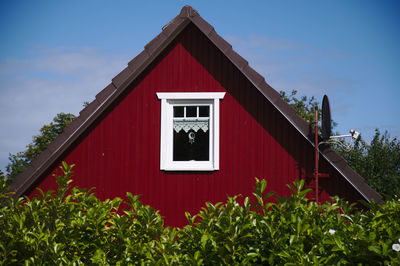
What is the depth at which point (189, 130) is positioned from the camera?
10.0 meters

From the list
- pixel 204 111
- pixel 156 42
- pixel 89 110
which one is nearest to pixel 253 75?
pixel 204 111

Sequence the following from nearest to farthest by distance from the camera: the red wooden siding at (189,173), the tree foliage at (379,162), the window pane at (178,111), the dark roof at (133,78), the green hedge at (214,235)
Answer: the green hedge at (214,235)
the dark roof at (133,78)
the red wooden siding at (189,173)
the window pane at (178,111)
the tree foliage at (379,162)

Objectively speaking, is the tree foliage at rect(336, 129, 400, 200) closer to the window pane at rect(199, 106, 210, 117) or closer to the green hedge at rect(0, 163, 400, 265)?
the window pane at rect(199, 106, 210, 117)

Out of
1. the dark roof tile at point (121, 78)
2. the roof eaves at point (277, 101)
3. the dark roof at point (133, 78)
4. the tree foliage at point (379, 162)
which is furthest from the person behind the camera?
the tree foliage at point (379, 162)

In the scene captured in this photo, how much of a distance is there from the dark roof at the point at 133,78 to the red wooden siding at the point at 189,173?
367mm

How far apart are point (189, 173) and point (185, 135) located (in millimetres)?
873

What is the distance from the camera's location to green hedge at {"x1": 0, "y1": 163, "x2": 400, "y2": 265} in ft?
14.2

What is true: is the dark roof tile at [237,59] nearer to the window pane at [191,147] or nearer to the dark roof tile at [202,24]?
the dark roof tile at [202,24]

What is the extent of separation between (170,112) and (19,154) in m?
33.0

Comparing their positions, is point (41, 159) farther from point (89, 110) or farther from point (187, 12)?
point (187, 12)

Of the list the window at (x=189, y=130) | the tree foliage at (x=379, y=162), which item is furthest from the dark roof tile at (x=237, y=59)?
the tree foliage at (x=379, y=162)

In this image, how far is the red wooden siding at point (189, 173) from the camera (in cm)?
969

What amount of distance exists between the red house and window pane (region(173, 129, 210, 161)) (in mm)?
22

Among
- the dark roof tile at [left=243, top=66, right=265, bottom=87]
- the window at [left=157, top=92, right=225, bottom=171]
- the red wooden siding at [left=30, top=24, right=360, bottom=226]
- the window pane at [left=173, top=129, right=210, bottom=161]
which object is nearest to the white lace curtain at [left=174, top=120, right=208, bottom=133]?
the window at [left=157, top=92, right=225, bottom=171]
